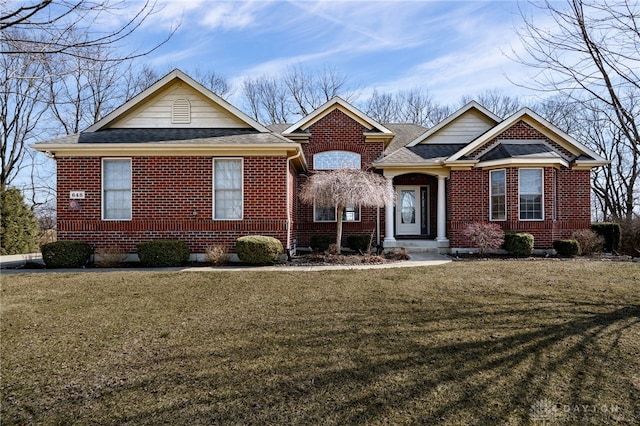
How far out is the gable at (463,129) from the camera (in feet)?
53.9

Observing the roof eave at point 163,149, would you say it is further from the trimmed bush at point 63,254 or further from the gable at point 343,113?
the gable at point 343,113

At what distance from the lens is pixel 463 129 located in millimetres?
16578

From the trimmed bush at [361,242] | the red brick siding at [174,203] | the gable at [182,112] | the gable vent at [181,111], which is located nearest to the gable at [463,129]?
the trimmed bush at [361,242]

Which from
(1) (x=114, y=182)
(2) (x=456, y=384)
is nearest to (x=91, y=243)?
(1) (x=114, y=182)

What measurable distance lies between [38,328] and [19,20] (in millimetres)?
4268

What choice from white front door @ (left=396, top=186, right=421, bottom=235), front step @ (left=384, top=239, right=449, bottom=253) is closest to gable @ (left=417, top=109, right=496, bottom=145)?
white front door @ (left=396, top=186, right=421, bottom=235)

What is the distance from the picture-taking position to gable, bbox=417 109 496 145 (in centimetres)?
1644

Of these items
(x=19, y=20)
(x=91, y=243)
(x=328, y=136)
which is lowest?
(x=91, y=243)

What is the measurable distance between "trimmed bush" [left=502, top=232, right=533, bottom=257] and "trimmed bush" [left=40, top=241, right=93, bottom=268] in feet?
44.3

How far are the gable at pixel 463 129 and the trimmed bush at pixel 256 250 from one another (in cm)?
915

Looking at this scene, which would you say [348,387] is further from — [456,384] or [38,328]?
[38,328]

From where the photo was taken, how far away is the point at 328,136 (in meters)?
16.3

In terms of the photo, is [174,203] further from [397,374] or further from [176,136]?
[397,374]

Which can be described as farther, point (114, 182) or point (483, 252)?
point (483, 252)
